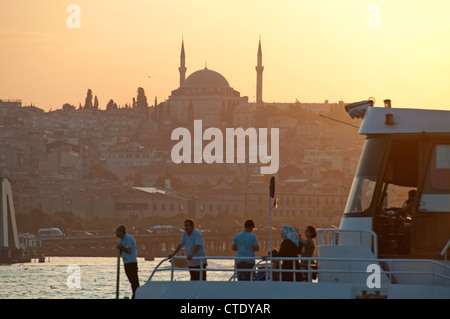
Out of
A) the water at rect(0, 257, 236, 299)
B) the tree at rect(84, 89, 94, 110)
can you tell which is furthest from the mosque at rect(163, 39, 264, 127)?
the water at rect(0, 257, 236, 299)

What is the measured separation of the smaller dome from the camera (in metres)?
168

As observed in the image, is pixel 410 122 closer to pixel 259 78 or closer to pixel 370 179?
pixel 370 179

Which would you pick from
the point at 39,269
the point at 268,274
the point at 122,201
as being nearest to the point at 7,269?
the point at 39,269

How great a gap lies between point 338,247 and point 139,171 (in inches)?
4942

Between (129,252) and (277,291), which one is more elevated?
(129,252)

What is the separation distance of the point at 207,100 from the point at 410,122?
15810 cm

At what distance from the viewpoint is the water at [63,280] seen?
137 ft

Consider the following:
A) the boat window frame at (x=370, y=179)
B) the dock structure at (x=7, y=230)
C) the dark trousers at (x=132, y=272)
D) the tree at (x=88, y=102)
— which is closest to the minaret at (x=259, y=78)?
the tree at (x=88, y=102)

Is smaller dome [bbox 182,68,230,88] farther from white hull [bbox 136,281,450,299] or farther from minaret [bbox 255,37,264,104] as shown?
white hull [bbox 136,281,450,299]

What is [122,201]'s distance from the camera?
103m

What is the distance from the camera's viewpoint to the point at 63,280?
53500mm

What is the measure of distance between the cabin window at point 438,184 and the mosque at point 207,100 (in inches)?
6019

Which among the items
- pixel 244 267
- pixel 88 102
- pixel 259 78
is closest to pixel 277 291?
pixel 244 267
